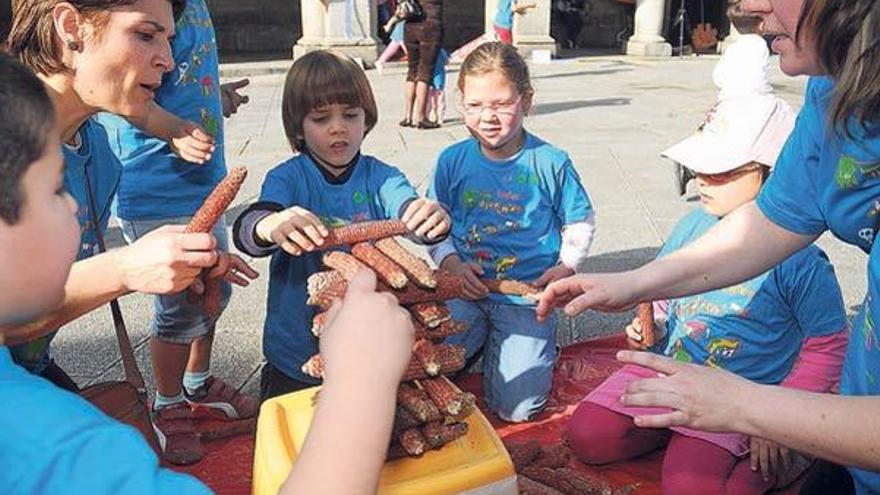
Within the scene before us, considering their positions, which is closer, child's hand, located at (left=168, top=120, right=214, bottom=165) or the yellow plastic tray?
the yellow plastic tray

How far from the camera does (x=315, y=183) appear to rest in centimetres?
342

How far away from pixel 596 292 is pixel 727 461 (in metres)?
0.90

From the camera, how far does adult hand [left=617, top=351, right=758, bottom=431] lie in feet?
5.91

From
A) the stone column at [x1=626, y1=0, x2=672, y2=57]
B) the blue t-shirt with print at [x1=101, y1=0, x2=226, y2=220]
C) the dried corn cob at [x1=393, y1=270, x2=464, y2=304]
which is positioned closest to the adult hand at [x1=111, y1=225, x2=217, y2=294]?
Result: the dried corn cob at [x1=393, y1=270, x2=464, y2=304]

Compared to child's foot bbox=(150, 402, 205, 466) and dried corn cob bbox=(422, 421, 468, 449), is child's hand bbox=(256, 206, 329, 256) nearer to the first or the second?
dried corn cob bbox=(422, 421, 468, 449)

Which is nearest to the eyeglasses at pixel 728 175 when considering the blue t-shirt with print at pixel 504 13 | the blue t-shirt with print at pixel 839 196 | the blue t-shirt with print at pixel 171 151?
the blue t-shirt with print at pixel 839 196

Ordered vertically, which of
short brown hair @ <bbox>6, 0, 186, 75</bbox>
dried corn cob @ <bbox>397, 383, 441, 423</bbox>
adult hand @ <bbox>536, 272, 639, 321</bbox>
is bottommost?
dried corn cob @ <bbox>397, 383, 441, 423</bbox>

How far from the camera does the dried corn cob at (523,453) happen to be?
3.10m

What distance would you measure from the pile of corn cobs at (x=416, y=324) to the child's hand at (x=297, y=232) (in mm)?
39

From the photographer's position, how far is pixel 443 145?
918 cm

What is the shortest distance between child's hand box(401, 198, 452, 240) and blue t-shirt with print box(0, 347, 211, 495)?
66.9 inches

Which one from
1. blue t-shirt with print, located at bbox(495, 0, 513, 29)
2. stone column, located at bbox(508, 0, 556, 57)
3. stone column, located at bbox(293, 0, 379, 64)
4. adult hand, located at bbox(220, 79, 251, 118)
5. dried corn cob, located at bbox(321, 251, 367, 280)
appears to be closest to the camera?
dried corn cob, located at bbox(321, 251, 367, 280)

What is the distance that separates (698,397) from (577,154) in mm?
7036

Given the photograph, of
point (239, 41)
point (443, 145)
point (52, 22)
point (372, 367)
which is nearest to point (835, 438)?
point (372, 367)
